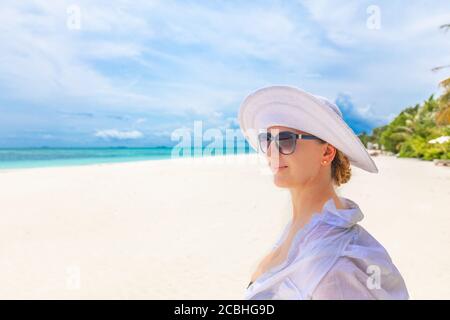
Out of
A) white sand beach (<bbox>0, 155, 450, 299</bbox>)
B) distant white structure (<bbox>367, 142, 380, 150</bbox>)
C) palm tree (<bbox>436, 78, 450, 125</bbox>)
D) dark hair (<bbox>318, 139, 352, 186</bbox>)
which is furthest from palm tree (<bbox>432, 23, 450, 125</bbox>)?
distant white structure (<bbox>367, 142, 380, 150</bbox>)

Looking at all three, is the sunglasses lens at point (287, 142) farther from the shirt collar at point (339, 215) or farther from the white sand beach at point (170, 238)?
the white sand beach at point (170, 238)

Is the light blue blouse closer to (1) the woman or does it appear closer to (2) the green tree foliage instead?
(1) the woman

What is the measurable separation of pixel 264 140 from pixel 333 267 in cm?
50

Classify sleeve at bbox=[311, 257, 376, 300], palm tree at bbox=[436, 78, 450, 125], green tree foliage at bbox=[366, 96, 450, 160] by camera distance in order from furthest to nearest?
green tree foliage at bbox=[366, 96, 450, 160], palm tree at bbox=[436, 78, 450, 125], sleeve at bbox=[311, 257, 376, 300]

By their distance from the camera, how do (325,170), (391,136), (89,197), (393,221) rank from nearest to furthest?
(325,170) < (393,221) < (89,197) < (391,136)

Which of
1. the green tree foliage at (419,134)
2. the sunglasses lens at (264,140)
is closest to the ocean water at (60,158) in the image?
the green tree foliage at (419,134)

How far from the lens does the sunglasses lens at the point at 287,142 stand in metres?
1.21

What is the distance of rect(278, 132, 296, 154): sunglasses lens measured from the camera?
121 centimetres

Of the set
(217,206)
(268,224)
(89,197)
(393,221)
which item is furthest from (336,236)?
(89,197)

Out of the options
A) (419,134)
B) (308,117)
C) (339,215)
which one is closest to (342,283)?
(339,215)

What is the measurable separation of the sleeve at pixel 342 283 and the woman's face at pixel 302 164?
0.90ft

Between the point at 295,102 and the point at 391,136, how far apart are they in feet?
113

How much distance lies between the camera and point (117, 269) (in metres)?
4.42

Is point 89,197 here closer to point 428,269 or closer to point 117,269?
point 117,269
